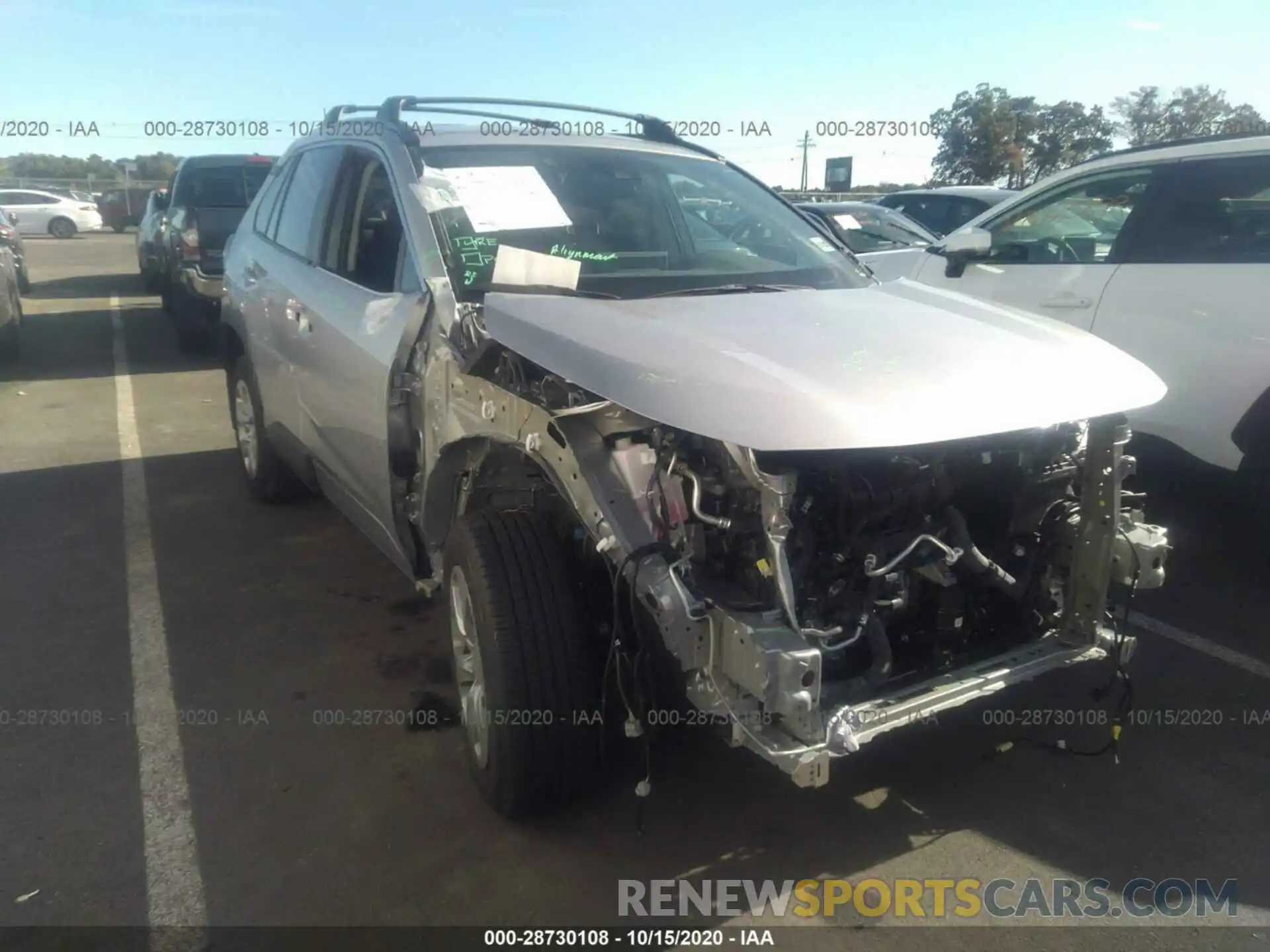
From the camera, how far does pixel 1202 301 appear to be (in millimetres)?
4656

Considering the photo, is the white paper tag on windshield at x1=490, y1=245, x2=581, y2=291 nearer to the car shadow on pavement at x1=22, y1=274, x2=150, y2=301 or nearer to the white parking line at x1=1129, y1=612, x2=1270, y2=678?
the white parking line at x1=1129, y1=612, x2=1270, y2=678

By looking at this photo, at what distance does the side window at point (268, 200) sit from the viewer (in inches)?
208

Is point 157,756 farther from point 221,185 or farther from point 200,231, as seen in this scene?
point 221,185

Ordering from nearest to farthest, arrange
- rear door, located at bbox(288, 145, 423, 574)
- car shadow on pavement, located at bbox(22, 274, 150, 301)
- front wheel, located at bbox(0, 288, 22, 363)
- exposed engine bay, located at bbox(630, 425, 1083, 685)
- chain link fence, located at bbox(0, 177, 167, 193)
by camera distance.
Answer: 1. exposed engine bay, located at bbox(630, 425, 1083, 685)
2. rear door, located at bbox(288, 145, 423, 574)
3. front wheel, located at bbox(0, 288, 22, 363)
4. car shadow on pavement, located at bbox(22, 274, 150, 301)
5. chain link fence, located at bbox(0, 177, 167, 193)

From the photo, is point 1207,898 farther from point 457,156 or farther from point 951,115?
point 951,115

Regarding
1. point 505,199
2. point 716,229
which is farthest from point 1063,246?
point 505,199

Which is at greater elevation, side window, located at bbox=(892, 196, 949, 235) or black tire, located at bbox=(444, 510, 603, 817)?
side window, located at bbox=(892, 196, 949, 235)

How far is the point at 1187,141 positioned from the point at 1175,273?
77cm

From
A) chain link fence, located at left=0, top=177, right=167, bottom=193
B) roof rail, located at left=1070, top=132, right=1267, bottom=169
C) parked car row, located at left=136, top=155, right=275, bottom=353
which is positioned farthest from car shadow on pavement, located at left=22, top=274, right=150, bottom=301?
chain link fence, located at left=0, top=177, right=167, bottom=193

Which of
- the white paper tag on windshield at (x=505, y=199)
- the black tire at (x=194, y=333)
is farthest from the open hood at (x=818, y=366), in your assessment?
the black tire at (x=194, y=333)

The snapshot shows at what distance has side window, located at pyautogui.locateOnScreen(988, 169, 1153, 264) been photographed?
5215 millimetres

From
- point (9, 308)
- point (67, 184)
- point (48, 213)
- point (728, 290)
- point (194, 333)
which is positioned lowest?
point (194, 333)

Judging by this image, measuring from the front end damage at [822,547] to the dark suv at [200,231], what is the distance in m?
7.36

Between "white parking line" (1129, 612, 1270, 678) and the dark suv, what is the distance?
7834mm
